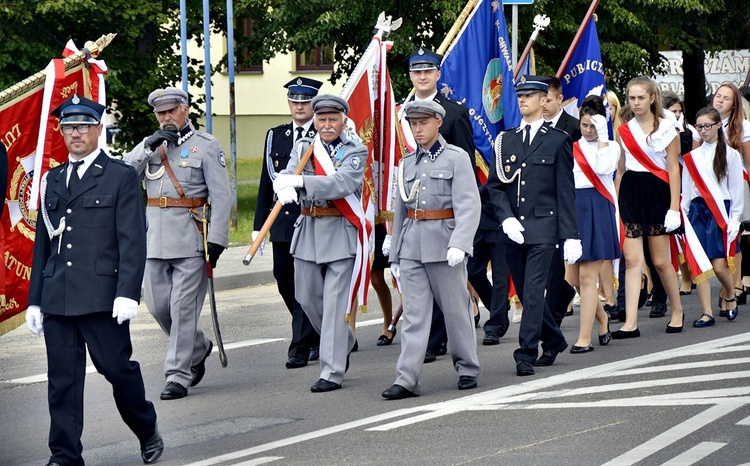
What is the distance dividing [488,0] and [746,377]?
5.04 metres

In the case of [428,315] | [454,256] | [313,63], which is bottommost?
[428,315]

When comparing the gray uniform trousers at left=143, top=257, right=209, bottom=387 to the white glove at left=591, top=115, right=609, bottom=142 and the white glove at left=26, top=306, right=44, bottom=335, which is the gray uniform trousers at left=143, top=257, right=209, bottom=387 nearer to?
the white glove at left=26, top=306, right=44, bottom=335

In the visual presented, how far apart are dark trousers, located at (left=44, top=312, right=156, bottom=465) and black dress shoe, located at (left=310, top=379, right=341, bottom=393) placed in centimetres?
196

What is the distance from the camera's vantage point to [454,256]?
8500mm

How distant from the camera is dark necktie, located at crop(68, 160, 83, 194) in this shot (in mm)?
7195

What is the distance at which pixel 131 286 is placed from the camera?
7000 millimetres

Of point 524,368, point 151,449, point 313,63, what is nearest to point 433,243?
point 524,368

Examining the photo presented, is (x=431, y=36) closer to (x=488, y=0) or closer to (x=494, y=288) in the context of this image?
(x=488, y=0)

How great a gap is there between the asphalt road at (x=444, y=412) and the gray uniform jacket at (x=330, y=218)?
86 centimetres

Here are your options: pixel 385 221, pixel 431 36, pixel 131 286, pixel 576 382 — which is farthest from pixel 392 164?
pixel 431 36

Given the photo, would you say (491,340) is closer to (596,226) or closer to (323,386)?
(596,226)

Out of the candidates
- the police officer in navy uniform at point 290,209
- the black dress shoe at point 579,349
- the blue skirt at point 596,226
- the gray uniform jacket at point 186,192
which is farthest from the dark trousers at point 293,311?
the blue skirt at point 596,226

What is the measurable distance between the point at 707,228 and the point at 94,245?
6.70 m

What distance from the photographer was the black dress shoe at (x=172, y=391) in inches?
352
